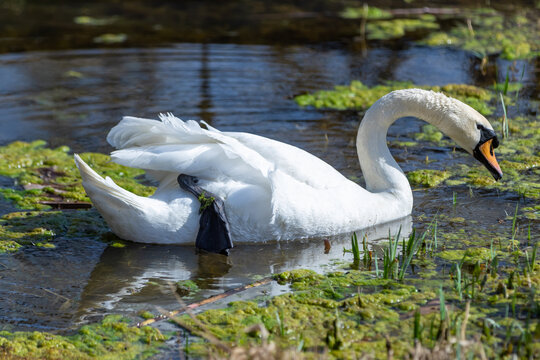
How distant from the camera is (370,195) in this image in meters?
5.84

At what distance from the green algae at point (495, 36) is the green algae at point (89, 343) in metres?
7.77

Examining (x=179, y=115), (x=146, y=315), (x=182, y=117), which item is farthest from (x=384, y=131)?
(x=179, y=115)

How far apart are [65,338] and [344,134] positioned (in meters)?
4.40

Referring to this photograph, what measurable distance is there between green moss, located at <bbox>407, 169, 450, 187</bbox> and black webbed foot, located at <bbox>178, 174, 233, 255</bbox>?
210 centimetres

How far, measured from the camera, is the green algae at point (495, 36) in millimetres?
10938

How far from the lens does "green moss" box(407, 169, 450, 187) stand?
6.68 metres

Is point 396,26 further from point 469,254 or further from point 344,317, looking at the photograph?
point 344,317

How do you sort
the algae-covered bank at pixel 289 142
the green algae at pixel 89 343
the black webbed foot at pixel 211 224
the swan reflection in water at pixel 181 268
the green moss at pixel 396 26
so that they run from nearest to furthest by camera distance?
the green algae at pixel 89 343 → the algae-covered bank at pixel 289 142 → the swan reflection in water at pixel 181 268 → the black webbed foot at pixel 211 224 → the green moss at pixel 396 26

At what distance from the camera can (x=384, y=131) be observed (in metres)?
6.09

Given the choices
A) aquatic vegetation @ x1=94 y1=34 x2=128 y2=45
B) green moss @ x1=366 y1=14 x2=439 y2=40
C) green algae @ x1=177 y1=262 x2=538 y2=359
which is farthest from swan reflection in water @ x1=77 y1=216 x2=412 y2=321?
green moss @ x1=366 y1=14 x2=439 y2=40

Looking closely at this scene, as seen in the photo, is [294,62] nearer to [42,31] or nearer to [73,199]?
[42,31]

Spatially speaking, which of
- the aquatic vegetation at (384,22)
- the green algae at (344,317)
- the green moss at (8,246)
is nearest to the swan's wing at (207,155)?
the green algae at (344,317)

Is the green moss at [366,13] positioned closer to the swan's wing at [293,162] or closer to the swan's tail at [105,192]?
the swan's wing at [293,162]

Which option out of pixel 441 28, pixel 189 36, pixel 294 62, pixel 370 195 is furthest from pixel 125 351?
pixel 441 28
